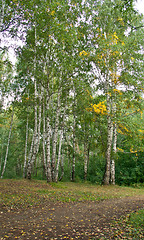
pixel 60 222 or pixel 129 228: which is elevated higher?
pixel 129 228

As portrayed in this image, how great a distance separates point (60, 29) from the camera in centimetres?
1130

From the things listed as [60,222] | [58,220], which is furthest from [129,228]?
[58,220]

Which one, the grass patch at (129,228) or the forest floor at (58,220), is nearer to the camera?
the grass patch at (129,228)

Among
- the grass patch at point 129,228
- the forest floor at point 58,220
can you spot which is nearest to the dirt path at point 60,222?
the forest floor at point 58,220

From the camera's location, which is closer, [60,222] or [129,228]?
[129,228]

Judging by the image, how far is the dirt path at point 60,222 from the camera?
436 centimetres

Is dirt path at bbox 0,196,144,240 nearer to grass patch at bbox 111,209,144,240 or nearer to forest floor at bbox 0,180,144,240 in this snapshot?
forest floor at bbox 0,180,144,240

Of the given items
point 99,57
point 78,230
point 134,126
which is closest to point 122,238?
point 78,230

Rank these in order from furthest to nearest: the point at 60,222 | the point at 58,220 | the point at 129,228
Answer: 1. the point at 58,220
2. the point at 60,222
3. the point at 129,228

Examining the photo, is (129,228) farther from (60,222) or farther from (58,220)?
(58,220)

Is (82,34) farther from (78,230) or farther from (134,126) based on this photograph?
(78,230)

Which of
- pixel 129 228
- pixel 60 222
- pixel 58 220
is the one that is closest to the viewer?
pixel 129 228

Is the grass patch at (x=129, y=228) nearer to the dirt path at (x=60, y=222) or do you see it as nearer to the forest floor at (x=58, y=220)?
the forest floor at (x=58, y=220)

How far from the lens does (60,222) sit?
533 cm
